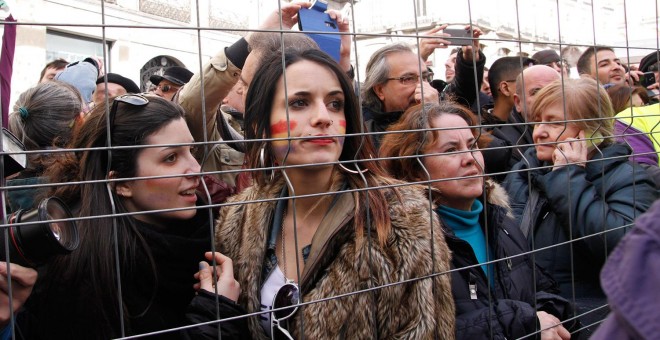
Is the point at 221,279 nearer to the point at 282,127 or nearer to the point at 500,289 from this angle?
the point at 282,127

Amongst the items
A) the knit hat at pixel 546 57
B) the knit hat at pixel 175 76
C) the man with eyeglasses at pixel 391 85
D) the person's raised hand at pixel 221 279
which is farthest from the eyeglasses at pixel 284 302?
the knit hat at pixel 546 57

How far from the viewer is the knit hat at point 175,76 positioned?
308cm

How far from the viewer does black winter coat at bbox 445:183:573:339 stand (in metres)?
1.66

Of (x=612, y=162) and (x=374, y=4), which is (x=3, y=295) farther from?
(x=612, y=162)

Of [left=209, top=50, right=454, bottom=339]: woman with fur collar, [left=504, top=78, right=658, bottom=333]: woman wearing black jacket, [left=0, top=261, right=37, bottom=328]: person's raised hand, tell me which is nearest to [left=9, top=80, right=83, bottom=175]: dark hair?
[left=209, top=50, right=454, bottom=339]: woman with fur collar

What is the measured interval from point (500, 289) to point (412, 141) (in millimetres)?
549

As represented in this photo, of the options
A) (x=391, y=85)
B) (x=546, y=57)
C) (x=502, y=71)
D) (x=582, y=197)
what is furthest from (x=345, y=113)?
(x=546, y=57)

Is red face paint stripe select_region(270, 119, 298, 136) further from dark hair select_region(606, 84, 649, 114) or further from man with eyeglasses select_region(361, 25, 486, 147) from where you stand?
dark hair select_region(606, 84, 649, 114)

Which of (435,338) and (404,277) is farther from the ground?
(404,277)

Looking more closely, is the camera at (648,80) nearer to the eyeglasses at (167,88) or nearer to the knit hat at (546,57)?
the knit hat at (546,57)

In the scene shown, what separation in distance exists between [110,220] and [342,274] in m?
0.56

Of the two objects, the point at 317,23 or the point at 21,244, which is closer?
the point at 21,244

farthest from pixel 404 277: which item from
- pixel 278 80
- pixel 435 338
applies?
pixel 278 80

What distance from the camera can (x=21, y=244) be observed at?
1075 millimetres
